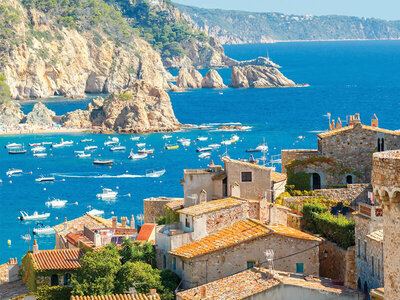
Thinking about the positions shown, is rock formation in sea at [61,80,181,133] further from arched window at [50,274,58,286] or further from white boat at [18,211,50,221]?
arched window at [50,274,58,286]

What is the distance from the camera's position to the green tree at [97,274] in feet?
105

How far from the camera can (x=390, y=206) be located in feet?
52.3

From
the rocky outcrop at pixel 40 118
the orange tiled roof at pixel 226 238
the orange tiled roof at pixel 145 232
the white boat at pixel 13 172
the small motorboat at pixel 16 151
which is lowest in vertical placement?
the white boat at pixel 13 172

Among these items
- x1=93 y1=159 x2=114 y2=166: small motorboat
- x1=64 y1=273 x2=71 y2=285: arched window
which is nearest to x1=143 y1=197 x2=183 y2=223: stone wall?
x1=64 y1=273 x2=71 y2=285: arched window

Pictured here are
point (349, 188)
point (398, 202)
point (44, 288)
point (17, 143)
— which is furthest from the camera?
point (17, 143)

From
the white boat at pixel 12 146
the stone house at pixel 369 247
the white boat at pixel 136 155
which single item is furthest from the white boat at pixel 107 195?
the stone house at pixel 369 247

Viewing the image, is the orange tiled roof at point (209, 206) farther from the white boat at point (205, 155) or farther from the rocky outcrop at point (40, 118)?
the rocky outcrop at point (40, 118)

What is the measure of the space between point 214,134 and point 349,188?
116 m

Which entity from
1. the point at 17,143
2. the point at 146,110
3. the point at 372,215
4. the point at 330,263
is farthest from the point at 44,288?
the point at 146,110

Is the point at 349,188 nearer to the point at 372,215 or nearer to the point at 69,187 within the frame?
the point at 372,215

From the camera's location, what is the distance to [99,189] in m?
108

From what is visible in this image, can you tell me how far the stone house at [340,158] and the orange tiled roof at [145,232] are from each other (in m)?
6.93

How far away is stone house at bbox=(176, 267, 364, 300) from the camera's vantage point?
1110 inches

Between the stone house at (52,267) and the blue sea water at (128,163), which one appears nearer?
the stone house at (52,267)
